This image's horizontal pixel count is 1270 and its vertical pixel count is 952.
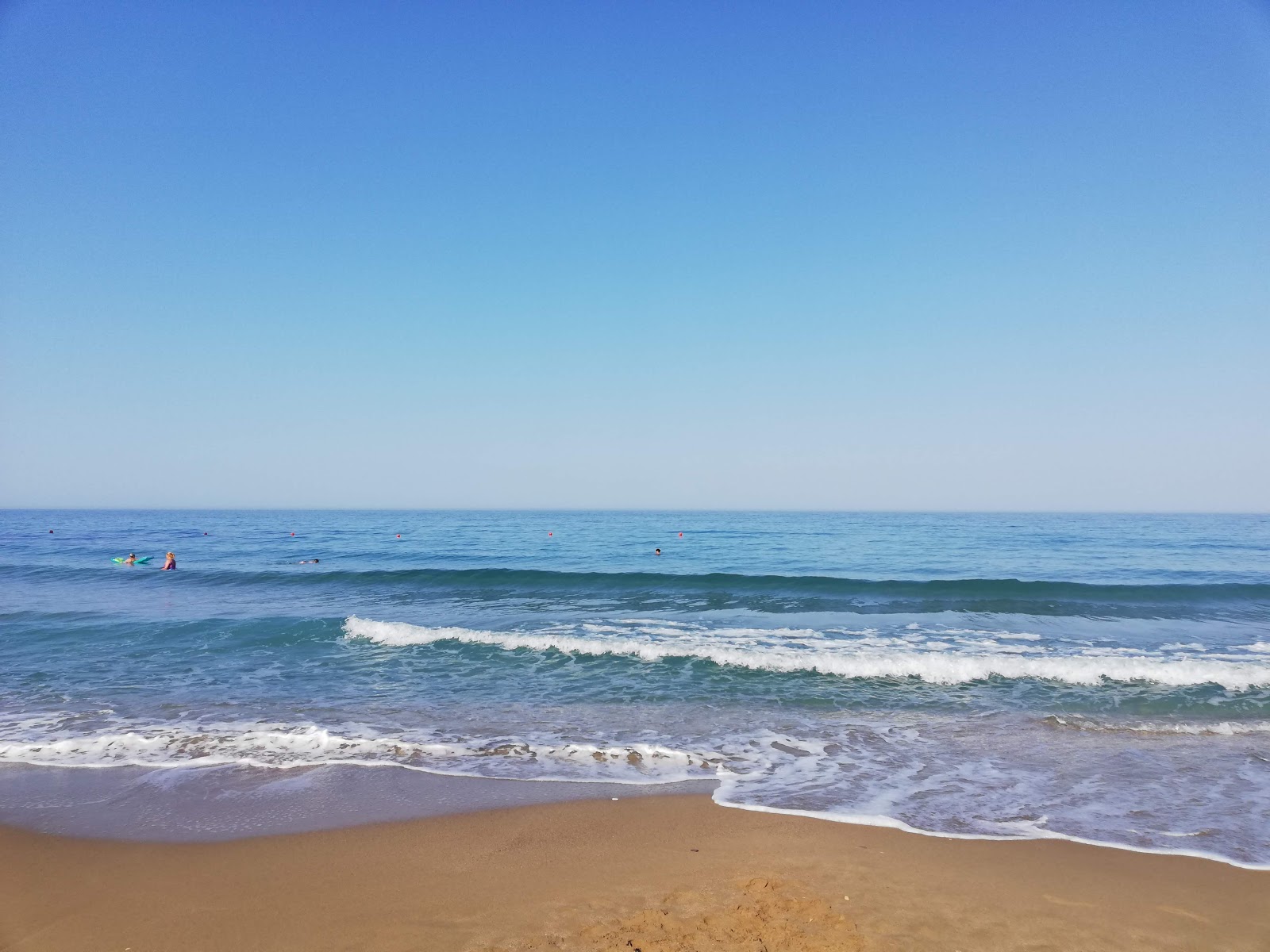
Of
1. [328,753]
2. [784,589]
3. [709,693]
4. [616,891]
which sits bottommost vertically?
[784,589]

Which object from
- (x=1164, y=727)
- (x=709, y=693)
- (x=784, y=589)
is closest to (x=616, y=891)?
(x=709, y=693)

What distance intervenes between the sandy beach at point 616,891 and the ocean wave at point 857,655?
6916 millimetres

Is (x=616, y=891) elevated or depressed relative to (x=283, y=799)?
elevated

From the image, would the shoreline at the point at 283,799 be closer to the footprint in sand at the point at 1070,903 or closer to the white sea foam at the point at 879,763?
the white sea foam at the point at 879,763

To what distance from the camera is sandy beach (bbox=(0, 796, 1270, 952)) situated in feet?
14.5

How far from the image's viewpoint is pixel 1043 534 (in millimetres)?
49219

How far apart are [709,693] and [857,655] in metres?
3.97

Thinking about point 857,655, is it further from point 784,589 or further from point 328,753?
point 784,589

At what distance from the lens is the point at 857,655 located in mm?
13414

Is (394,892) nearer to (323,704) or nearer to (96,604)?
(323,704)

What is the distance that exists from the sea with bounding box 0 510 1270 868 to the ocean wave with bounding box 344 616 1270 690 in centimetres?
9

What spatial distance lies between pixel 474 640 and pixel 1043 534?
4809 centimetres

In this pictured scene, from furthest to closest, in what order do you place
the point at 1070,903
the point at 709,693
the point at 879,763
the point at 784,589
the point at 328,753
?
the point at 784,589 → the point at 709,693 → the point at 328,753 → the point at 879,763 → the point at 1070,903

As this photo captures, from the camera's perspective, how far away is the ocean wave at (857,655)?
39.3 ft
